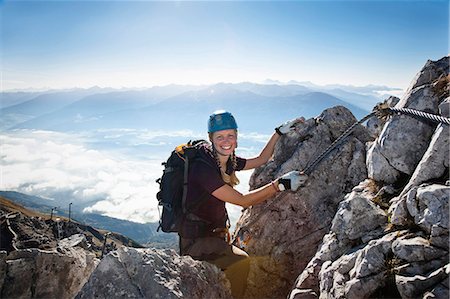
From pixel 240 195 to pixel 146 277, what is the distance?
3.42m

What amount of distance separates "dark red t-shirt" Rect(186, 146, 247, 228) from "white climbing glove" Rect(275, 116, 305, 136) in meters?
4.41

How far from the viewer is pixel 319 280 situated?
773 cm

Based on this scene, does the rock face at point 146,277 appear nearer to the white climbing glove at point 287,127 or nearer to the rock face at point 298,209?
the rock face at point 298,209

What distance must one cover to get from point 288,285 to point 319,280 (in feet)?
A: 9.52

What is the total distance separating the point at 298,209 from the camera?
448 inches

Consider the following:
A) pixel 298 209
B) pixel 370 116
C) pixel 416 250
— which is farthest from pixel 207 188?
pixel 370 116

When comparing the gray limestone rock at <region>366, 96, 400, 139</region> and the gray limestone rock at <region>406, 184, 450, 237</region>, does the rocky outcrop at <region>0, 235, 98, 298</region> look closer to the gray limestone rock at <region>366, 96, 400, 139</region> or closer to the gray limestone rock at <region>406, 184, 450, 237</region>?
the gray limestone rock at <region>406, 184, 450, 237</region>

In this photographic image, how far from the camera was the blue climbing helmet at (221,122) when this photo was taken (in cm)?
994

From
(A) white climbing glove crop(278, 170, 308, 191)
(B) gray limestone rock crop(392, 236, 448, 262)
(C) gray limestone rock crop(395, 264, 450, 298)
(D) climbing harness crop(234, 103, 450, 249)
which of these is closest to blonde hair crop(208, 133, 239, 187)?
(A) white climbing glove crop(278, 170, 308, 191)

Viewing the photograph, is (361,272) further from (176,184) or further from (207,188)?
(176,184)

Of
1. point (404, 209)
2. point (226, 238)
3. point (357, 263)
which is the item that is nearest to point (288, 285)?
point (226, 238)

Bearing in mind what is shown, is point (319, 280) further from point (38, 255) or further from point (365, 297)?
point (38, 255)

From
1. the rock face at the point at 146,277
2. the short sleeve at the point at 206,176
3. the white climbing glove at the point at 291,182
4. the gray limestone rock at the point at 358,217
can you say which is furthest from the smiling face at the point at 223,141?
the gray limestone rock at the point at 358,217

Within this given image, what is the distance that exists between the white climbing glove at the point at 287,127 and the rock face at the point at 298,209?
0.35 metres
